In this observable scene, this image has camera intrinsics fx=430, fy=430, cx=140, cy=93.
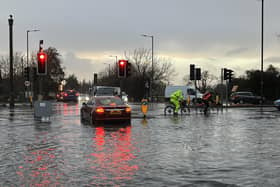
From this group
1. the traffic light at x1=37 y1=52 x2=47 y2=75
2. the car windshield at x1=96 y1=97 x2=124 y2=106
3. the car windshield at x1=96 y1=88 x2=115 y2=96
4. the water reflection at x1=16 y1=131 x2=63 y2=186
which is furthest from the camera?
the car windshield at x1=96 y1=88 x2=115 y2=96

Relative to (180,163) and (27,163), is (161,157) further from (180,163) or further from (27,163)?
(27,163)

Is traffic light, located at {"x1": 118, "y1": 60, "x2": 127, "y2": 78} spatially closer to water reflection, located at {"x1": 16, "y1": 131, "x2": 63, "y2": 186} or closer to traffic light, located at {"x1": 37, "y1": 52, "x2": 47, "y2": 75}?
traffic light, located at {"x1": 37, "y1": 52, "x2": 47, "y2": 75}

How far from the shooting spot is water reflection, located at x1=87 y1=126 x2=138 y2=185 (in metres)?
7.57

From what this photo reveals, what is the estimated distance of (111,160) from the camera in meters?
9.44

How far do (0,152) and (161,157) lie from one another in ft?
13.5

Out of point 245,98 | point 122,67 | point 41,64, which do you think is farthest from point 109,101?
point 245,98

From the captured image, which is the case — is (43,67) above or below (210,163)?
above

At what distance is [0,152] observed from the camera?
425 inches

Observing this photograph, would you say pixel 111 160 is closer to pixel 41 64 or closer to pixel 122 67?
pixel 41 64

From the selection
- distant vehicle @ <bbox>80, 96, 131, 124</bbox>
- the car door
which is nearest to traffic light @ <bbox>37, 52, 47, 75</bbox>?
the car door

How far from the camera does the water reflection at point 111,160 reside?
7.57 metres

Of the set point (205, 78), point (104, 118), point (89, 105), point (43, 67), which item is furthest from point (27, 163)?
point (205, 78)

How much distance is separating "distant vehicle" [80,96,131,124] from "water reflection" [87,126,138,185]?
5.17 metres

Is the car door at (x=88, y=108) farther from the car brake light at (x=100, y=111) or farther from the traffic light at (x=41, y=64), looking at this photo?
the traffic light at (x=41, y=64)
